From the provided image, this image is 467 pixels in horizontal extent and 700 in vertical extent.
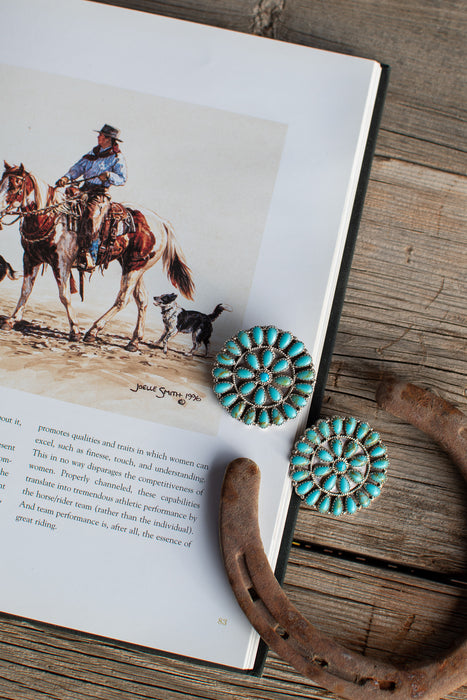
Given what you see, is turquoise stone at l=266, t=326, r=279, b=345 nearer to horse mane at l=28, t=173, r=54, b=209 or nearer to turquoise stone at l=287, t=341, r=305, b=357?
turquoise stone at l=287, t=341, r=305, b=357

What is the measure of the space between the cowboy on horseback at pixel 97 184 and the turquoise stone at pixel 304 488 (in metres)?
0.34

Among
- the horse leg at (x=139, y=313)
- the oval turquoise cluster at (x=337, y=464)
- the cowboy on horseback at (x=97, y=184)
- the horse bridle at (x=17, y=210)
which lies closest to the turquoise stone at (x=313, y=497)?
the oval turquoise cluster at (x=337, y=464)

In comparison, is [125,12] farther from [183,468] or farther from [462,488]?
[462,488]

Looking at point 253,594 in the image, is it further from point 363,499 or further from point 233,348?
point 233,348

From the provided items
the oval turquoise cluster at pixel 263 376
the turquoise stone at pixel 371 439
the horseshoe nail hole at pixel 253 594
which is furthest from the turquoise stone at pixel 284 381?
the horseshoe nail hole at pixel 253 594

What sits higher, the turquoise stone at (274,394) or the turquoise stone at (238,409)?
the turquoise stone at (274,394)

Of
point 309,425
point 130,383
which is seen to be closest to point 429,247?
point 309,425

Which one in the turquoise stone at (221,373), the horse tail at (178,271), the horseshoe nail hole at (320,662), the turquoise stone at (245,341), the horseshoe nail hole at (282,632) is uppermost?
the horse tail at (178,271)

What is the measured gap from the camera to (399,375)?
0.57 m

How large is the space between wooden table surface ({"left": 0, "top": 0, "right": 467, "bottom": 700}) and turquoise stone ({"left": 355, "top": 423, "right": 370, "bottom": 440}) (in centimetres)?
4

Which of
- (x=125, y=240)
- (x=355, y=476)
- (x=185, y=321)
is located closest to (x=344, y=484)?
(x=355, y=476)

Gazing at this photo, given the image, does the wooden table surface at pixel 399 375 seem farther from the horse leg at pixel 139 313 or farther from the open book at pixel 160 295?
the horse leg at pixel 139 313

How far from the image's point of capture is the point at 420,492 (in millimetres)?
567
